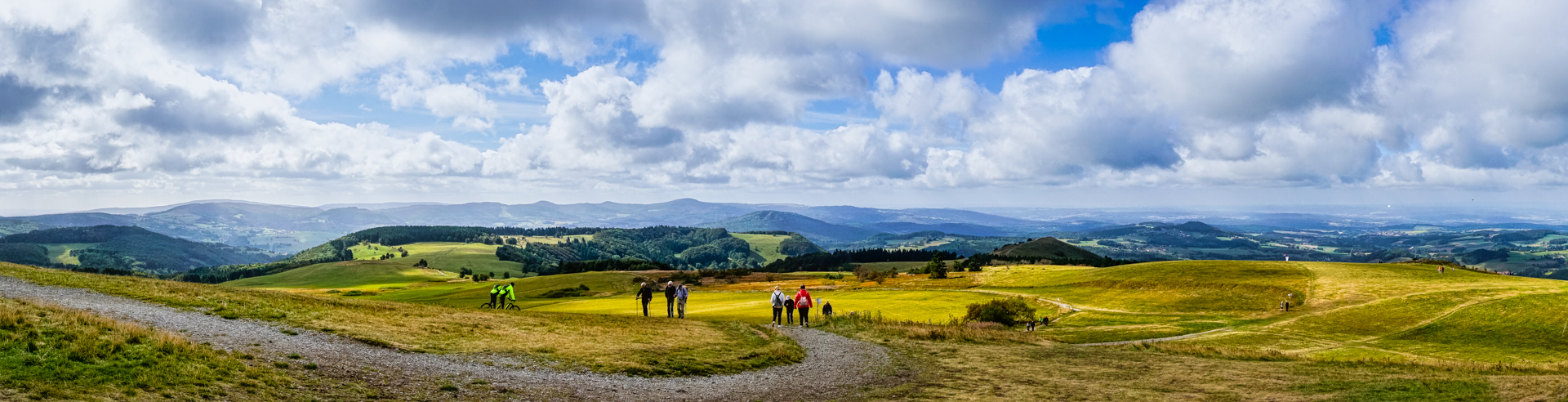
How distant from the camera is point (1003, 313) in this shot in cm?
4928

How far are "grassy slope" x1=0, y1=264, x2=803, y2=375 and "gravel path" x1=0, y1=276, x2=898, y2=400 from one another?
1125mm

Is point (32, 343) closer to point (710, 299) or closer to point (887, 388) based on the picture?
point (887, 388)

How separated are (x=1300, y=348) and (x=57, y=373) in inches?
2035

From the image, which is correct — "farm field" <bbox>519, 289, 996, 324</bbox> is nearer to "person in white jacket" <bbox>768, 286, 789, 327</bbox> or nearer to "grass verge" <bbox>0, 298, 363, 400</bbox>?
"person in white jacket" <bbox>768, 286, 789, 327</bbox>

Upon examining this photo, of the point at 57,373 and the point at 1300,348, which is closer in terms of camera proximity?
the point at 57,373

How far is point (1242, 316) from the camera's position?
188 ft

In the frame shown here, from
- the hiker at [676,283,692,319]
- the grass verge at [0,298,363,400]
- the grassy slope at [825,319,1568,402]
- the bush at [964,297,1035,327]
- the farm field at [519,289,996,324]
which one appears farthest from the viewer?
the farm field at [519,289,996,324]

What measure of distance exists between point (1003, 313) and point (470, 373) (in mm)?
37234

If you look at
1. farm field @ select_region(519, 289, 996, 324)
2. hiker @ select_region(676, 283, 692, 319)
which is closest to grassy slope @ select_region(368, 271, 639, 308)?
farm field @ select_region(519, 289, 996, 324)

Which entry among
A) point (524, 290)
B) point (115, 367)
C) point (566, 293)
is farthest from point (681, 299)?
point (524, 290)

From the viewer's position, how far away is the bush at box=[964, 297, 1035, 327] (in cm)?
4928

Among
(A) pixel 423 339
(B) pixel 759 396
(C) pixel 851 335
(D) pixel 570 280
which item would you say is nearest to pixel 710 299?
(C) pixel 851 335

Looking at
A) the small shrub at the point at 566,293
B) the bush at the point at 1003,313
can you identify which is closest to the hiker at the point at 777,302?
the bush at the point at 1003,313

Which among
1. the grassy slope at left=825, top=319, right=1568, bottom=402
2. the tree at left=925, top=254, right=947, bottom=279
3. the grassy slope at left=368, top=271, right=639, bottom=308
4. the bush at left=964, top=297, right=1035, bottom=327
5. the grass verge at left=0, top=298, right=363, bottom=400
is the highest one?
the grass verge at left=0, top=298, right=363, bottom=400
